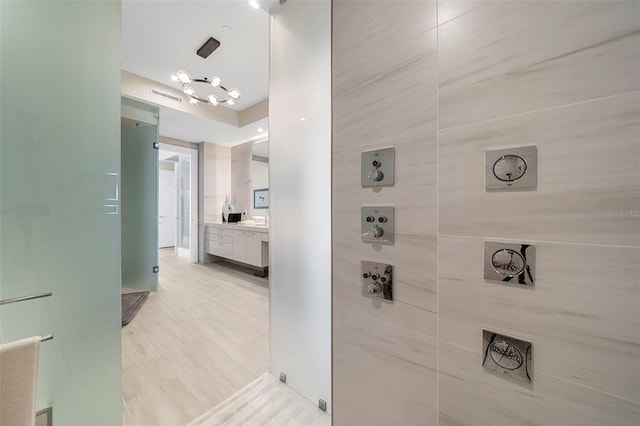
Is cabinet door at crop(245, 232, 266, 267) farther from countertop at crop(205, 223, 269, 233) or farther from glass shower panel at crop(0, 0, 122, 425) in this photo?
glass shower panel at crop(0, 0, 122, 425)

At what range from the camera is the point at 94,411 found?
1.09 meters

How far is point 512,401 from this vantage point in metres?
0.68

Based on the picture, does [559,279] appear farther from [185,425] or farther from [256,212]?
[256,212]

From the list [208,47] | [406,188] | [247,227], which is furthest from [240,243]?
[406,188]

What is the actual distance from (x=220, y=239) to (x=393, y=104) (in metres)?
4.34

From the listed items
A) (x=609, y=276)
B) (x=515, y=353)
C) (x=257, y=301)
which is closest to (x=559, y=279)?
(x=609, y=276)

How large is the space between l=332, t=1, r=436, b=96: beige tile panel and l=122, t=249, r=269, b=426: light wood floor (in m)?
1.93

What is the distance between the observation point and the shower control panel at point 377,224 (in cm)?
93

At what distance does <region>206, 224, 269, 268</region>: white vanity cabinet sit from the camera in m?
3.68

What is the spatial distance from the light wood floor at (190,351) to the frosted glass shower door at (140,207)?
44 cm

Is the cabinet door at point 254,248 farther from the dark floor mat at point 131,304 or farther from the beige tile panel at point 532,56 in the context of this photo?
the beige tile panel at point 532,56

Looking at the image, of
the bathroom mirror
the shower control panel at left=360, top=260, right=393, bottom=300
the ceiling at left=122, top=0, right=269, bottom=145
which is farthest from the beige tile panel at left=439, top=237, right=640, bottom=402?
the bathroom mirror

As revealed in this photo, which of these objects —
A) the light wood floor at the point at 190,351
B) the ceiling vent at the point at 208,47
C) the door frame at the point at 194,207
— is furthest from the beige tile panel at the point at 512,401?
the door frame at the point at 194,207

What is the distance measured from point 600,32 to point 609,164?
32 centimetres
